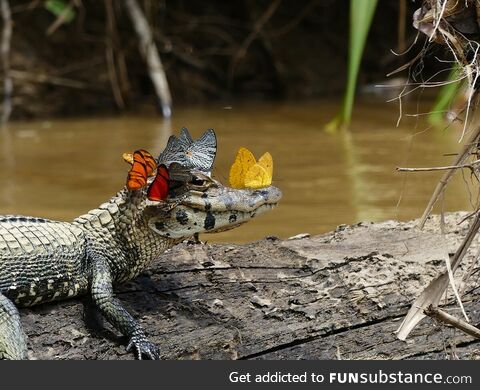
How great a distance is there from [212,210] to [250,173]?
0.62 ft

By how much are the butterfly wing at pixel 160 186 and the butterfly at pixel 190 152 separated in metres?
0.05

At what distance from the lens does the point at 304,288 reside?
3.06 meters

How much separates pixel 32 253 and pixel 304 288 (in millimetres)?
880

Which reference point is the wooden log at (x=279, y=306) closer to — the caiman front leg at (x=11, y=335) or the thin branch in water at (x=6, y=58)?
the caiman front leg at (x=11, y=335)

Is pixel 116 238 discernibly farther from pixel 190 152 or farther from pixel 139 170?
pixel 190 152

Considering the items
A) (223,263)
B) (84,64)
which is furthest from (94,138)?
(223,263)

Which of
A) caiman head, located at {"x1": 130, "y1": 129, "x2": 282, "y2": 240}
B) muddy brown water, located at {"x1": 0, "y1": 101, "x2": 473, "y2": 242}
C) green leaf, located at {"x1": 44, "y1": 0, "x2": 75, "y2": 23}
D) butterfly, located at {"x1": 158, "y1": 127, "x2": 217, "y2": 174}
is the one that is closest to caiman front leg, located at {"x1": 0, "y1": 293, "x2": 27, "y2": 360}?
caiman head, located at {"x1": 130, "y1": 129, "x2": 282, "y2": 240}

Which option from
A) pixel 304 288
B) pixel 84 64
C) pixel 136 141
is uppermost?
pixel 84 64

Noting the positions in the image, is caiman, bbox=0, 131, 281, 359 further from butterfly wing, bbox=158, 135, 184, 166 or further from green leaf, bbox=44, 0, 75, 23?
green leaf, bbox=44, 0, 75, 23
